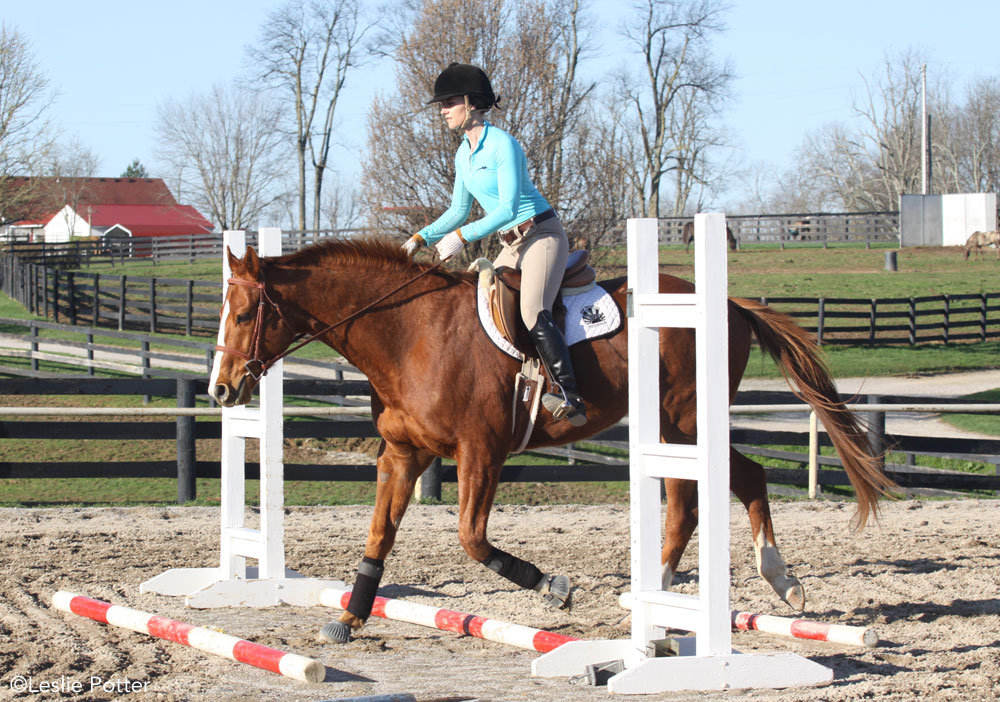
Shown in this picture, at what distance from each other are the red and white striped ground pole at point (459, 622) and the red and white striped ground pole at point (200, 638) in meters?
0.89

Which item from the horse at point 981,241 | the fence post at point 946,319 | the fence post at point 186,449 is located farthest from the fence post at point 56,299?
the horse at point 981,241

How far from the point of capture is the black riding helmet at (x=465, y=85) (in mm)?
5039

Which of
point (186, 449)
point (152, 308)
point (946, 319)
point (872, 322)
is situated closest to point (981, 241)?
point (946, 319)

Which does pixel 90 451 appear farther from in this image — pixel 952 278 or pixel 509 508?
pixel 952 278

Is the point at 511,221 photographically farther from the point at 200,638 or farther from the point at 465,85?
the point at 200,638

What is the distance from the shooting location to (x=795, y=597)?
5.15 m

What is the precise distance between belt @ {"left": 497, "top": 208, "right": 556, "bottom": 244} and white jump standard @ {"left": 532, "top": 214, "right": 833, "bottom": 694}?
0.93 metres

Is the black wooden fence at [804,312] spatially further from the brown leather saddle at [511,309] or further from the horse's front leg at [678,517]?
the brown leather saddle at [511,309]

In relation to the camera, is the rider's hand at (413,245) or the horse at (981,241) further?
the horse at (981,241)

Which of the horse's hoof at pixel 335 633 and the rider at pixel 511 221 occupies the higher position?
the rider at pixel 511 221

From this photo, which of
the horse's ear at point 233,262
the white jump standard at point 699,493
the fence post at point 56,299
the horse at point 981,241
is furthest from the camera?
the horse at point 981,241

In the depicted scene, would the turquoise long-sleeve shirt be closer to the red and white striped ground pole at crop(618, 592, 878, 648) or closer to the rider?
the rider

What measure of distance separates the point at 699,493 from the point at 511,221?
5.51 feet

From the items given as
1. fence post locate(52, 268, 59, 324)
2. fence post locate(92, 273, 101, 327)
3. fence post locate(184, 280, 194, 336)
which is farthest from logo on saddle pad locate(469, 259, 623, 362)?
fence post locate(52, 268, 59, 324)
